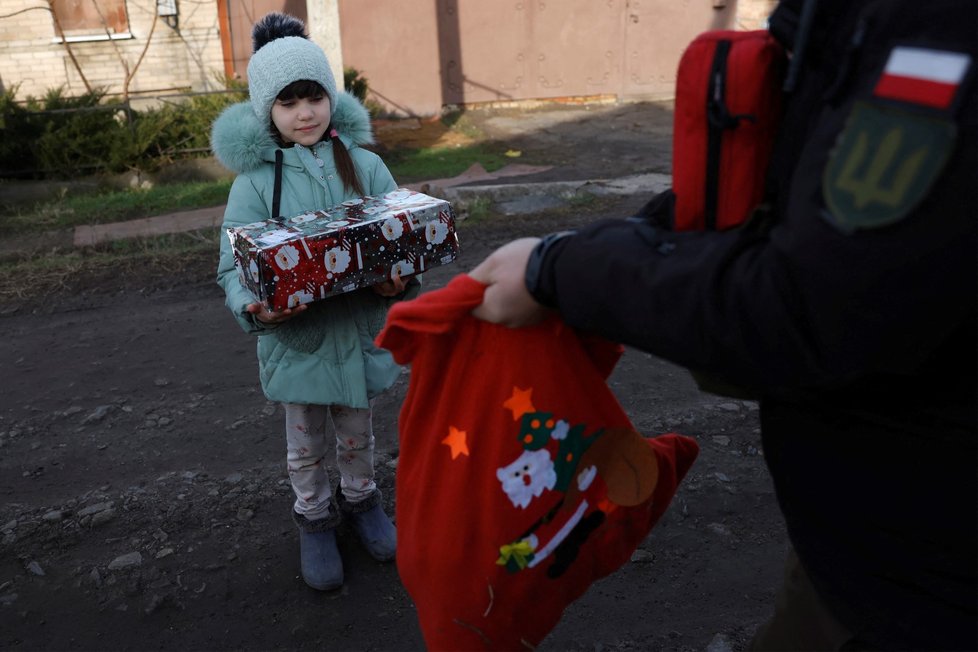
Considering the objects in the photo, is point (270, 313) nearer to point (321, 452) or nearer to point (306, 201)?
point (306, 201)

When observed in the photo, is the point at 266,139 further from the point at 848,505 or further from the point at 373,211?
the point at 848,505

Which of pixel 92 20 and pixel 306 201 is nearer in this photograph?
pixel 306 201

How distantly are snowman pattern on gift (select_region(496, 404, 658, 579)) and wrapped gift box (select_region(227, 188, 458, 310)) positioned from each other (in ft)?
3.48

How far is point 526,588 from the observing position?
5.40 ft

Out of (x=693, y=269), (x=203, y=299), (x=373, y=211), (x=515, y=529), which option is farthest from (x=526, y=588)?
(x=203, y=299)

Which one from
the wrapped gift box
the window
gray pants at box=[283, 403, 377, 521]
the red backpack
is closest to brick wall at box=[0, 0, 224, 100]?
the window

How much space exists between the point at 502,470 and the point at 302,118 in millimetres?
1636

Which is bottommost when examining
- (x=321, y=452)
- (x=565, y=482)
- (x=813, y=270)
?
(x=321, y=452)

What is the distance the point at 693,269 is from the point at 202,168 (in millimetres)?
9780

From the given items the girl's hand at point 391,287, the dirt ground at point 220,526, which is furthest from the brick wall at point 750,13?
the girl's hand at point 391,287

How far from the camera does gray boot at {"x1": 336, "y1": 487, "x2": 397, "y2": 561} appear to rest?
307cm

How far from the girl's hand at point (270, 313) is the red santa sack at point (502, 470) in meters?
0.86

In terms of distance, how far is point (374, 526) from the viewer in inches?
123

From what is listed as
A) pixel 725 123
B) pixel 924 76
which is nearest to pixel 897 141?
pixel 924 76
